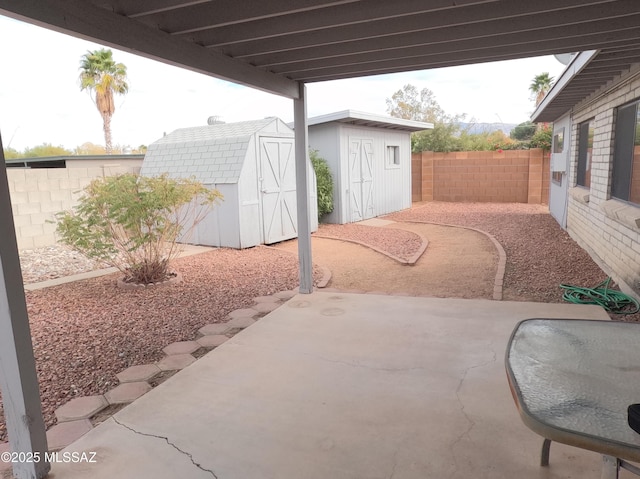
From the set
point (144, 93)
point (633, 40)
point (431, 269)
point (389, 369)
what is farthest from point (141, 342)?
point (144, 93)

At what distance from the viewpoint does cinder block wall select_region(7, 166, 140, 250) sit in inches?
328

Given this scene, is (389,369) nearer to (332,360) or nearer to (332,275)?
(332,360)

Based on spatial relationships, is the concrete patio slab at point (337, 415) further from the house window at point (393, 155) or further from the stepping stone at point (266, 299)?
the house window at point (393, 155)

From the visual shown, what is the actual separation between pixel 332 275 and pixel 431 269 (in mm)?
1532

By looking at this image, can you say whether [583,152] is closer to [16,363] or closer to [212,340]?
[212,340]

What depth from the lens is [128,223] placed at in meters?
5.81

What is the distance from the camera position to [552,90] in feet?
24.9

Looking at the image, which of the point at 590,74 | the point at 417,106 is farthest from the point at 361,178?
the point at 417,106

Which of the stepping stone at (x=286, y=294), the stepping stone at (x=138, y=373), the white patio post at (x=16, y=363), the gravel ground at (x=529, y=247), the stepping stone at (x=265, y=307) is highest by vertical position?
the white patio post at (x=16, y=363)

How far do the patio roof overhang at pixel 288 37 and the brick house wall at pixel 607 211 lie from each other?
1.70 metres

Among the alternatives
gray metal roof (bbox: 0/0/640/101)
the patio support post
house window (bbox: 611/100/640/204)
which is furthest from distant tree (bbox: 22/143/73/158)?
house window (bbox: 611/100/640/204)

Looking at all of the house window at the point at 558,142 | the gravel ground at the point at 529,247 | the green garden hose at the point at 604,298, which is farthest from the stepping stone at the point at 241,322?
the house window at the point at 558,142

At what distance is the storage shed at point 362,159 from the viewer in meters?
11.7

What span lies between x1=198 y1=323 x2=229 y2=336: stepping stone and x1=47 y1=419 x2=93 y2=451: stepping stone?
153cm
